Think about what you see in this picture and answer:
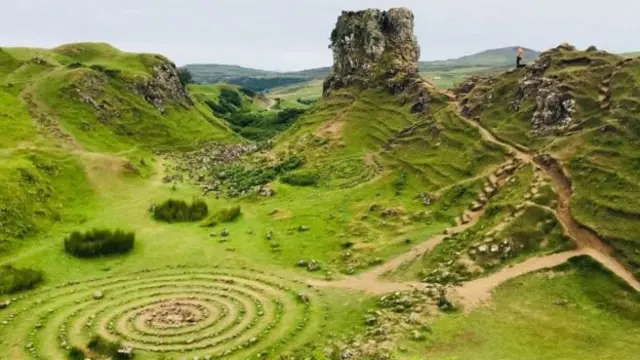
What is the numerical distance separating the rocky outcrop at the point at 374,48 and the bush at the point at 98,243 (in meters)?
65.2

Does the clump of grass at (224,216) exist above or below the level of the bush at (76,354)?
above

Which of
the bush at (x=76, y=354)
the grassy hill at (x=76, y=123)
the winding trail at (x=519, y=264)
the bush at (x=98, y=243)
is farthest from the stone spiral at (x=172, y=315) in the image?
the grassy hill at (x=76, y=123)

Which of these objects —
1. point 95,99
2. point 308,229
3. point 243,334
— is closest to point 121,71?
point 95,99

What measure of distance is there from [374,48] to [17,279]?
86.4 m

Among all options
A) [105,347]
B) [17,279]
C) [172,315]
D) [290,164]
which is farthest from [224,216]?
[105,347]

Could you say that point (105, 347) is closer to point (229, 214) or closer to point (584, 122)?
point (229, 214)

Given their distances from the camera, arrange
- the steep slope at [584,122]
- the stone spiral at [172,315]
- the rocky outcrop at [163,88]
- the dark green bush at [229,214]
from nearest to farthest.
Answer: the stone spiral at [172,315], the steep slope at [584,122], the dark green bush at [229,214], the rocky outcrop at [163,88]

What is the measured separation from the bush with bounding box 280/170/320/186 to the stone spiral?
31.1 meters

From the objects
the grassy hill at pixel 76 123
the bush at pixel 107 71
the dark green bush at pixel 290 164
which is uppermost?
the bush at pixel 107 71

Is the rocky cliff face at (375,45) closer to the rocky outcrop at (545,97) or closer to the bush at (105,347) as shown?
the rocky outcrop at (545,97)

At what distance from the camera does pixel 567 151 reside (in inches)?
2522

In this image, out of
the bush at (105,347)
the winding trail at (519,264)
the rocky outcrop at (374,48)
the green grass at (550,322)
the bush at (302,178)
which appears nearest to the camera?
the green grass at (550,322)

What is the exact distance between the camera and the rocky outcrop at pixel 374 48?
120 m

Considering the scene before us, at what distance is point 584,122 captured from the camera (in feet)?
224
